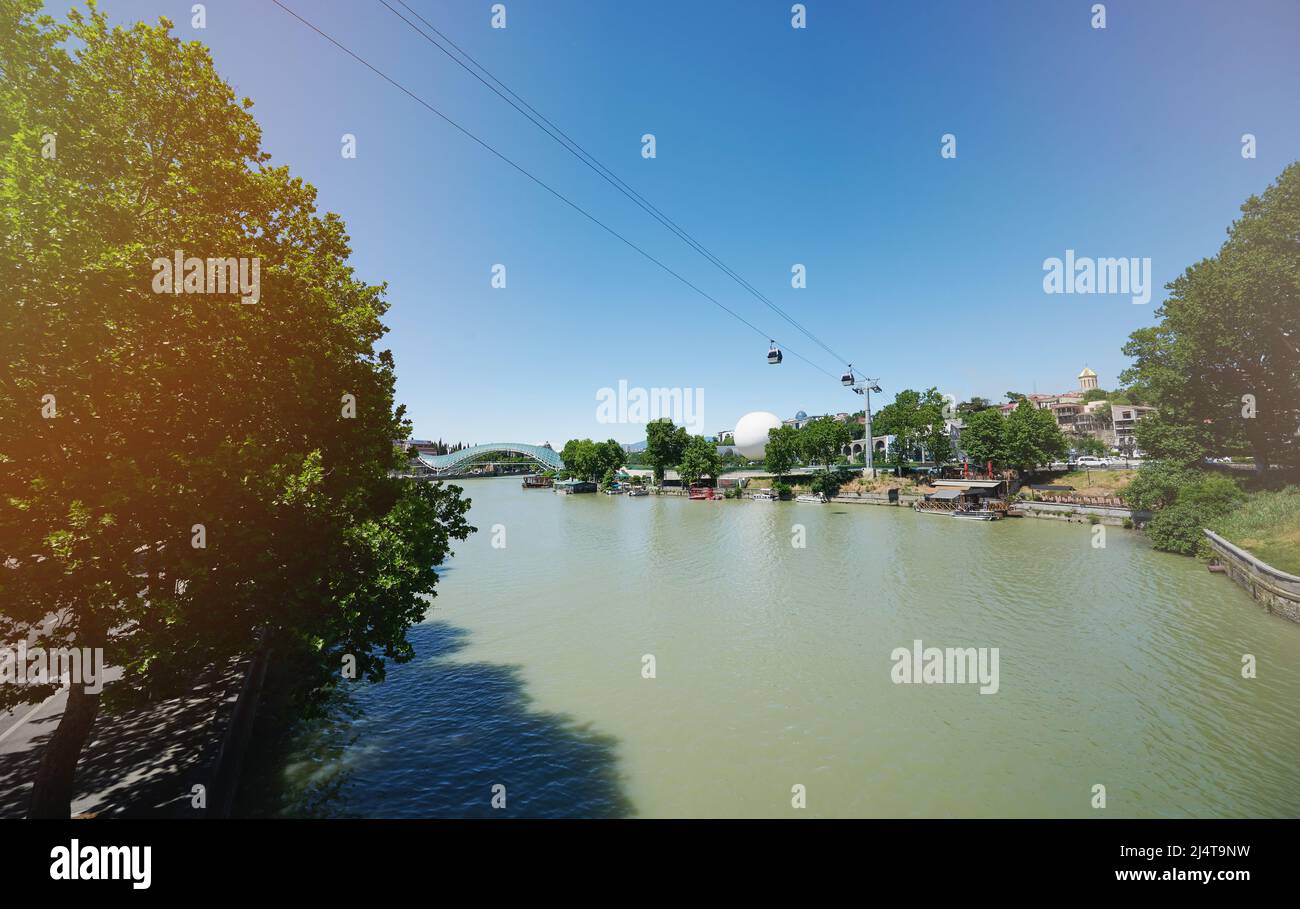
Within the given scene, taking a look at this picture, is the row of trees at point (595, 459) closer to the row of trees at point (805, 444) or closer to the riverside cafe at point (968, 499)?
the row of trees at point (805, 444)

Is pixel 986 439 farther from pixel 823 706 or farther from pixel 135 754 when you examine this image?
pixel 135 754

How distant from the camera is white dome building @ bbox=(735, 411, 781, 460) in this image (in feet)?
473

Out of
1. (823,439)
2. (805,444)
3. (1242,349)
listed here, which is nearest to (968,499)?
(1242,349)

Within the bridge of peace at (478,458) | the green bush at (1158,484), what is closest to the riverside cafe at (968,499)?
the green bush at (1158,484)

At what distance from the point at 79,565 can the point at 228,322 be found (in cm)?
468

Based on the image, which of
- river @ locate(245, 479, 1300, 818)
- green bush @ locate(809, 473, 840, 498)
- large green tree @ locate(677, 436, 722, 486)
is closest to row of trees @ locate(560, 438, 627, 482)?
large green tree @ locate(677, 436, 722, 486)

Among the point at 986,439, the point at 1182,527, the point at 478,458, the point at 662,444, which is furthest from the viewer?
the point at 478,458

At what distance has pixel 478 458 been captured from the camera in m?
194

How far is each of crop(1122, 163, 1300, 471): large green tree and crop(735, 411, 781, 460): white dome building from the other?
101 metres

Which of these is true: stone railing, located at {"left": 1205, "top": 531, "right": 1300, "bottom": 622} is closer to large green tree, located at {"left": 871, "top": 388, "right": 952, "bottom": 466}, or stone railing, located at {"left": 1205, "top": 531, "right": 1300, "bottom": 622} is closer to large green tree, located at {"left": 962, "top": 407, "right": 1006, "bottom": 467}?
large green tree, located at {"left": 962, "top": 407, "right": 1006, "bottom": 467}

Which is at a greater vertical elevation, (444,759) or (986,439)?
(986,439)

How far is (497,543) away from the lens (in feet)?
163

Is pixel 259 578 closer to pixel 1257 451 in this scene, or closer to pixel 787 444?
pixel 1257 451

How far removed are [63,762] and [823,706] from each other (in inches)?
725
